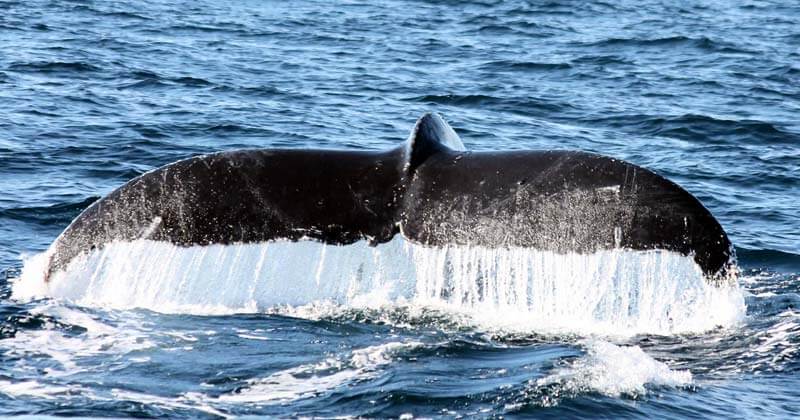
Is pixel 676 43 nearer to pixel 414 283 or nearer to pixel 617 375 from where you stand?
pixel 414 283

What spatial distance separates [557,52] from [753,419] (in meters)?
15.5

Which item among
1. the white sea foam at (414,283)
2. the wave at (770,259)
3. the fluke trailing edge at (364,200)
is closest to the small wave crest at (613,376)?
the white sea foam at (414,283)

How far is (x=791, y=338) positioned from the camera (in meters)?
7.50

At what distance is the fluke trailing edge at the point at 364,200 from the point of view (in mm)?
6363

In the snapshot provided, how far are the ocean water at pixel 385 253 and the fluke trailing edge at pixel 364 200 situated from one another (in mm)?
111

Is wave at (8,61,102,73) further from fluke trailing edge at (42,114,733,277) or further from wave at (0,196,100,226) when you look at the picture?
fluke trailing edge at (42,114,733,277)

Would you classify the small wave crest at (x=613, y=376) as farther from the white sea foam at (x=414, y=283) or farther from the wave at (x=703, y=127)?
the wave at (x=703, y=127)

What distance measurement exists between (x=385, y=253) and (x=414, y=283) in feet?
0.77

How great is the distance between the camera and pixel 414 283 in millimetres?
7449

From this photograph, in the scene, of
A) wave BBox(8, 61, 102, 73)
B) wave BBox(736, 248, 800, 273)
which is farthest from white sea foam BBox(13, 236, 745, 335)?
wave BBox(8, 61, 102, 73)

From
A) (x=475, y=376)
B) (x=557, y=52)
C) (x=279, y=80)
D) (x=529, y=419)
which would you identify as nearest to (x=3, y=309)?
(x=475, y=376)

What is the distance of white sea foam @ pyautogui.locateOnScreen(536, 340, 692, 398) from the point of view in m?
6.39

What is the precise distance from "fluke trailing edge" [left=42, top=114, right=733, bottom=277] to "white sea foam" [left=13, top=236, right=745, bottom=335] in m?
0.07

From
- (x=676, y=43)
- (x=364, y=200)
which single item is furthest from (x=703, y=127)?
(x=364, y=200)
